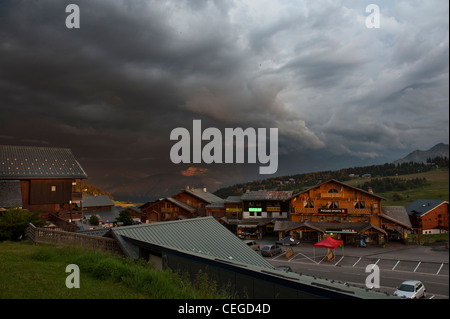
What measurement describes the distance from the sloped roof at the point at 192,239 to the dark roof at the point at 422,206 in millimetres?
46011

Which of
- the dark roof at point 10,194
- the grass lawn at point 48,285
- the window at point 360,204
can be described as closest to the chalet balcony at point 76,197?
the dark roof at point 10,194

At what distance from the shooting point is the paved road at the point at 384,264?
24.4m

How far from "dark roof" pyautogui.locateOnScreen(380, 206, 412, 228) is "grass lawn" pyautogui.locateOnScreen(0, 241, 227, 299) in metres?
44.5

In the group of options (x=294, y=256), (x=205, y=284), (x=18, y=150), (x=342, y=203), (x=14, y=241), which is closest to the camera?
(x=205, y=284)

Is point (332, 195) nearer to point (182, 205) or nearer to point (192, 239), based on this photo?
point (182, 205)

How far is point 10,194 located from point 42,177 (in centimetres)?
504

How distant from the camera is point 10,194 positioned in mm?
34031

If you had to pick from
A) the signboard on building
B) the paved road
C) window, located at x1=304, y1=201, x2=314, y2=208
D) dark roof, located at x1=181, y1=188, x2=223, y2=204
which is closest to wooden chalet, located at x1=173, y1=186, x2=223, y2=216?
dark roof, located at x1=181, y1=188, x2=223, y2=204

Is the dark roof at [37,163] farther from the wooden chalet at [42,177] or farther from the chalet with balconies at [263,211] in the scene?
the chalet with balconies at [263,211]

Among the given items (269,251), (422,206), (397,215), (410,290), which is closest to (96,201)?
(269,251)
